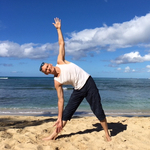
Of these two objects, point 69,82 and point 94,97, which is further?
point 94,97

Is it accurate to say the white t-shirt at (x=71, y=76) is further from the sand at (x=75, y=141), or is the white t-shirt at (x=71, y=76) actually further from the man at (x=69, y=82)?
the sand at (x=75, y=141)

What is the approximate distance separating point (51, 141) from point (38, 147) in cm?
43

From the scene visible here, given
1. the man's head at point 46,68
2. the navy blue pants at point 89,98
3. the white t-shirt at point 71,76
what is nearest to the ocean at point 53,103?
the navy blue pants at point 89,98

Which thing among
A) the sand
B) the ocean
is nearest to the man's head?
the sand

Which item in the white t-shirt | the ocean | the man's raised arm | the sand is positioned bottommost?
the ocean

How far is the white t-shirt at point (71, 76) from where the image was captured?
3162 millimetres

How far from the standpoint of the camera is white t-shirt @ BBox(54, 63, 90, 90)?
3162mm

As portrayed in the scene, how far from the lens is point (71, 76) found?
10.4 feet

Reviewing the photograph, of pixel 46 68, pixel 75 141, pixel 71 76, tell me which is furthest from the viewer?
pixel 75 141

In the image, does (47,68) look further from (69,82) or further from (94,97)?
(94,97)

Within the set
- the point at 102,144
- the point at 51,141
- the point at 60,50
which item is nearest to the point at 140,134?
the point at 102,144

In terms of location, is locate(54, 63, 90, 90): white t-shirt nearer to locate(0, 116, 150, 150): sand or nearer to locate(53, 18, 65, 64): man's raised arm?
locate(53, 18, 65, 64): man's raised arm

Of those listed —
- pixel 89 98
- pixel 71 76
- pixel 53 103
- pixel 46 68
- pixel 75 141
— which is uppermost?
pixel 46 68

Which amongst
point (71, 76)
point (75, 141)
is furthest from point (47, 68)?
point (75, 141)
